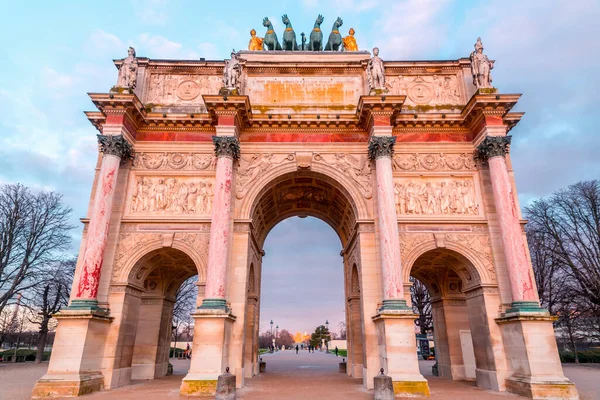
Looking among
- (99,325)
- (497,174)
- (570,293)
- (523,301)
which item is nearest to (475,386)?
(523,301)

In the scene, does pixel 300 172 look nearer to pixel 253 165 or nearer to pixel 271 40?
pixel 253 165

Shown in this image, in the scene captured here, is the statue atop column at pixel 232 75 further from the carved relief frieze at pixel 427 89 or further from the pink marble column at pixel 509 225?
the pink marble column at pixel 509 225

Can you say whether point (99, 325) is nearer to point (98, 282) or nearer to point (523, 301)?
point (98, 282)

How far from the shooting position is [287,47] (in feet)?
77.2

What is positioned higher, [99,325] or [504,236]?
[504,236]

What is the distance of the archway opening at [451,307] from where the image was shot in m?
17.5

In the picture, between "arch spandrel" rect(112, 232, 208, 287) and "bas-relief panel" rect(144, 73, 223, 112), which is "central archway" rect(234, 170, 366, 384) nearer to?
"arch spandrel" rect(112, 232, 208, 287)

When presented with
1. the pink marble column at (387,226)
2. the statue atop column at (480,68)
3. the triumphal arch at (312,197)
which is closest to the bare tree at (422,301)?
the triumphal arch at (312,197)

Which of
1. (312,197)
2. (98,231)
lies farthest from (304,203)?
(98,231)

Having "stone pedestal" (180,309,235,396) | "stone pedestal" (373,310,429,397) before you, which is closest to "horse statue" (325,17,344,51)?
"stone pedestal" (373,310,429,397)

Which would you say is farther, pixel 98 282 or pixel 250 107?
pixel 250 107

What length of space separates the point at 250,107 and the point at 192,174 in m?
4.52

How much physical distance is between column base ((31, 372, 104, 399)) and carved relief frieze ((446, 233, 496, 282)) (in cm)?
1595

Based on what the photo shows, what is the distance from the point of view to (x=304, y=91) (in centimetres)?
2011
